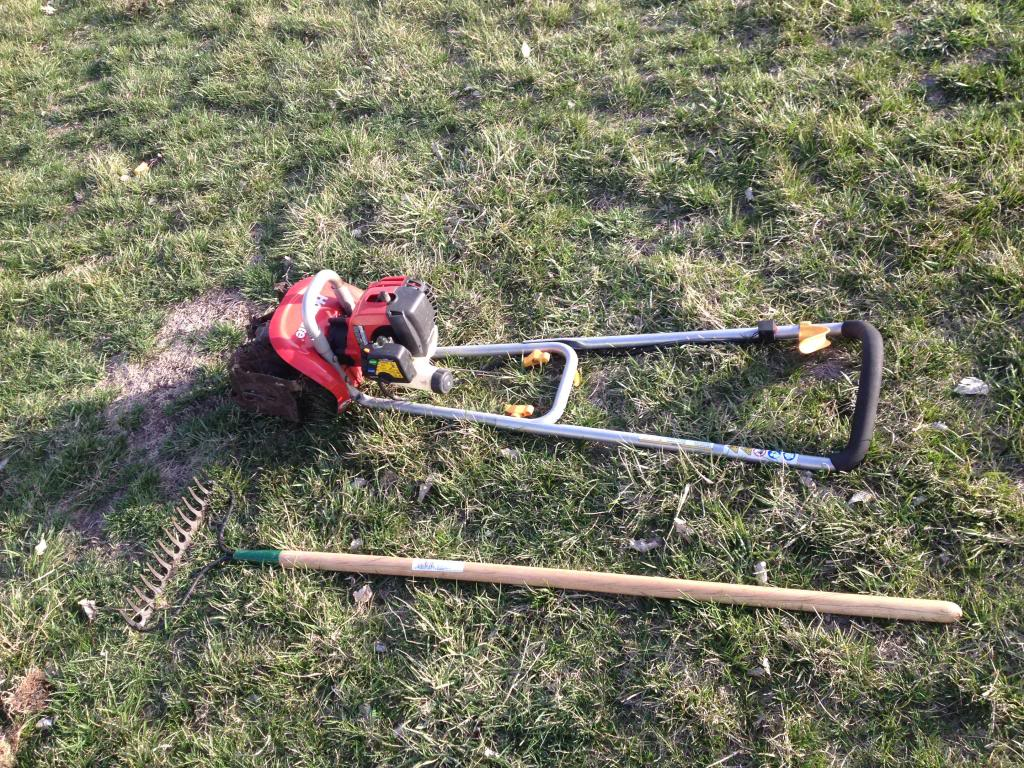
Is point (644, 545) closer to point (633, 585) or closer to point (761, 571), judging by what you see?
point (633, 585)

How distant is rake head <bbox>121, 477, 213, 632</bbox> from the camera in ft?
10.9

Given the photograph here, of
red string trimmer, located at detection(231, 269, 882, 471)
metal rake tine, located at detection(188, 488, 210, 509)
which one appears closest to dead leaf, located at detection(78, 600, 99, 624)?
metal rake tine, located at detection(188, 488, 210, 509)

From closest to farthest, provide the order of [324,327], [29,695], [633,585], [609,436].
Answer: [633,585], [29,695], [609,436], [324,327]

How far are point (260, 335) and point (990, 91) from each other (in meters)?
4.09

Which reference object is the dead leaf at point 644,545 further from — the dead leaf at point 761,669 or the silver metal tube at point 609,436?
Result: the dead leaf at point 761,669

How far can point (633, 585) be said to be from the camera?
2.91 metres

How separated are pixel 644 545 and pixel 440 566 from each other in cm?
87

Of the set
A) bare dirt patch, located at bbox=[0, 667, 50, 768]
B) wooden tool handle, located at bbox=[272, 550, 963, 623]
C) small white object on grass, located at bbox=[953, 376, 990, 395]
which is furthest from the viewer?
small white object on grass, located at bbox=[953, 376, 990, 395]

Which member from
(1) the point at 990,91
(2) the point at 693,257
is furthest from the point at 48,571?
(1) the point at 990,91

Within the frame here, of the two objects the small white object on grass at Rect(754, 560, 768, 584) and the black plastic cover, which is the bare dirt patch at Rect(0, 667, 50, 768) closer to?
the black plastic cover

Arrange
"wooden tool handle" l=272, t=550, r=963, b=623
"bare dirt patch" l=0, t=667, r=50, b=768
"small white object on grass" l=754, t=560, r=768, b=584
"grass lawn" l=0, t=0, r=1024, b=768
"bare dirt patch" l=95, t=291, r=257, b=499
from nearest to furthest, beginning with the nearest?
"wooden tool handle" l=272, t=550, r=963, b=623
"grass lawn" l=0, t=0, r=1024, b=768
"small white object on grass" l=754, t=560, r=768, b=584
"bare dirt patch" l=0, t=667, r=50, b=768
"bare dirt patch" l=95, t=291, r=257, b=499

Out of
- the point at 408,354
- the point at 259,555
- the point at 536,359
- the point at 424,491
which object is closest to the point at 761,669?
the point at 424,491

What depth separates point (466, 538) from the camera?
130 inches

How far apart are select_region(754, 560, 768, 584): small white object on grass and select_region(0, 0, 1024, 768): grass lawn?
0.03m
